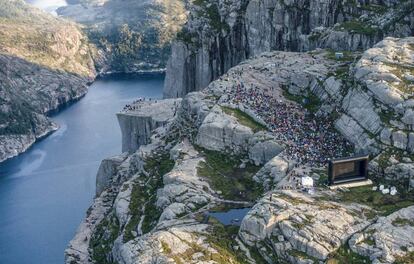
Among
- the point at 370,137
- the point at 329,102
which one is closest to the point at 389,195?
the point at 370,137

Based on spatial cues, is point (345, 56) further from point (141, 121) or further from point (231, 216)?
point (231, 216)

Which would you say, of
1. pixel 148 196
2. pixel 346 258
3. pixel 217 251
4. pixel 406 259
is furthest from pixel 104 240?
pixel 406 259

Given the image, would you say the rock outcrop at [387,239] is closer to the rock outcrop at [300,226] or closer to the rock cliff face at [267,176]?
the rock cliff face at [267,176]

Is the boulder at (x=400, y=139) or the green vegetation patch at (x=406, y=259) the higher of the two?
the boulder at (x=400, y=139)

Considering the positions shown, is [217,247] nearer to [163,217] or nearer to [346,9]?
[163,217]

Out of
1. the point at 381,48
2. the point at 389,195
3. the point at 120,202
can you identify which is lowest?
the point at 120,202

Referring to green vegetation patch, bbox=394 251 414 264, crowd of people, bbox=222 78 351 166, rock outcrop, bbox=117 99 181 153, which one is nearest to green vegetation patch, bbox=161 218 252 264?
green vegetation patch, bbox=394 251 414 264

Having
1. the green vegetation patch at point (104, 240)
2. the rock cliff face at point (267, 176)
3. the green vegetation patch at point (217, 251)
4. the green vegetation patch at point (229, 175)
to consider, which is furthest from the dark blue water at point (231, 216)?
the green vegetation patch at point (104, 240)
